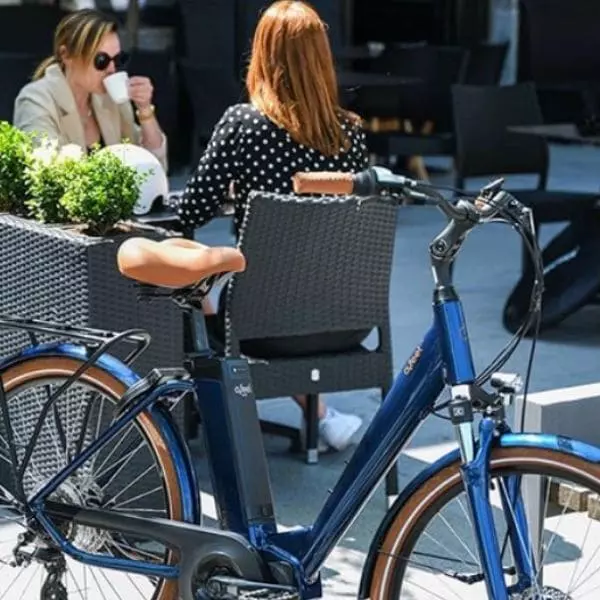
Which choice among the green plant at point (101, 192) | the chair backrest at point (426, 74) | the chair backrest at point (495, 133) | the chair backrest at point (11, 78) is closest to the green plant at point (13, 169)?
the green plant at point (101, 192)

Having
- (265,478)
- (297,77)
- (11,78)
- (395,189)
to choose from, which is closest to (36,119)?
(297,77)

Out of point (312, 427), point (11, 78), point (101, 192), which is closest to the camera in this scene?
point (101, 192)

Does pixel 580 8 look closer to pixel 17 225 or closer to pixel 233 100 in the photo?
pixel 233 100

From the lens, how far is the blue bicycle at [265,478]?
10.2ft

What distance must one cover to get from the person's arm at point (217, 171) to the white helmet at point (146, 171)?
151 mm

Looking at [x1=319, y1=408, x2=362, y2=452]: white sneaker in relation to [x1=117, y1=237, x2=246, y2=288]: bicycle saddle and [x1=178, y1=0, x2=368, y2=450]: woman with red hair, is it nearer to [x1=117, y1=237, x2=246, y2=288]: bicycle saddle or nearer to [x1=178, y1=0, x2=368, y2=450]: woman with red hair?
[x1=178, y1=0, x2=368, y2=450]: woman with red hair

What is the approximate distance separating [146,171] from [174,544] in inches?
67.0

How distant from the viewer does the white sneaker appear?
17.8ft

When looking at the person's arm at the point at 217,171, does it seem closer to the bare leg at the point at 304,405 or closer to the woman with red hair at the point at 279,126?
the woman with red hair at the point at 279,126

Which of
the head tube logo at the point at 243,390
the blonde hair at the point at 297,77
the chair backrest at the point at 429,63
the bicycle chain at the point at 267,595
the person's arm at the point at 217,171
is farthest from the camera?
the chair backrest at the point at 429,63

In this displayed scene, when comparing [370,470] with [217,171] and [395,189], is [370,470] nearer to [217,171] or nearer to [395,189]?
[395,189]

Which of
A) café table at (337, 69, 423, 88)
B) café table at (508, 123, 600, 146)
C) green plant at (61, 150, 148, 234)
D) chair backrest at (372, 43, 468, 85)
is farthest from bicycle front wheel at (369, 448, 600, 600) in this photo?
chair backrest at (372, 43, 468, 85)

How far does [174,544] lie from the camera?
3523 mm

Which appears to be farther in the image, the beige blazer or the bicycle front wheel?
the beige blazer
